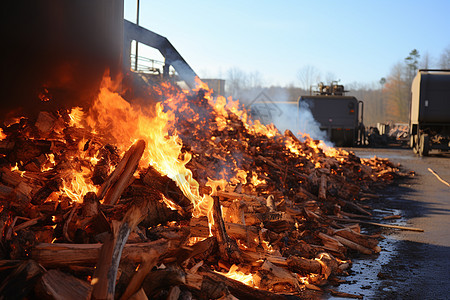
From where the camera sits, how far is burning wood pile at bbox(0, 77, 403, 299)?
3.29 m

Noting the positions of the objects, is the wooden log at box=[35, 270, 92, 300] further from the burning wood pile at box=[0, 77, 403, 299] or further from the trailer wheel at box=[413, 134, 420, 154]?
the trailer wheel at box=[413, 134, 420, 154]

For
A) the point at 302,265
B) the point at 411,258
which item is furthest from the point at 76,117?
the point at 411,258

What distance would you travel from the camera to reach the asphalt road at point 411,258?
182 inches

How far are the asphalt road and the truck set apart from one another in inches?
395

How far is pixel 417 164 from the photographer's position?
56.0 feet

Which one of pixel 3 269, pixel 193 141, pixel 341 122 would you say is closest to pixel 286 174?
pixel 193 141

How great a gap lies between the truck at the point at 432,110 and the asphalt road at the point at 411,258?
10029 millimetres

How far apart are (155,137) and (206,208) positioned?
152cm

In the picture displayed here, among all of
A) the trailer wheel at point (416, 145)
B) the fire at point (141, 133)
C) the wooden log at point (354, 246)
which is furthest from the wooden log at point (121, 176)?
the trailer wheel at point (416, 145)

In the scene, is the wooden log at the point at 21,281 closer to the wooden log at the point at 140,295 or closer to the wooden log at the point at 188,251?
the wooden log at the point at 140,295

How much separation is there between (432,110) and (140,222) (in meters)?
18.4

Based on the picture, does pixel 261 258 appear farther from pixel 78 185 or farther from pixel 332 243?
pixel 78 185

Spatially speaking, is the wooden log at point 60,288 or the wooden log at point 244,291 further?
the wooden log at point 244,291

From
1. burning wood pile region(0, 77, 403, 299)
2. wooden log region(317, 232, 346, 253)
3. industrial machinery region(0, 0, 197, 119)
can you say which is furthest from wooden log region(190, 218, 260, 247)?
industrial machinery region(0, 0, 197, 119)
